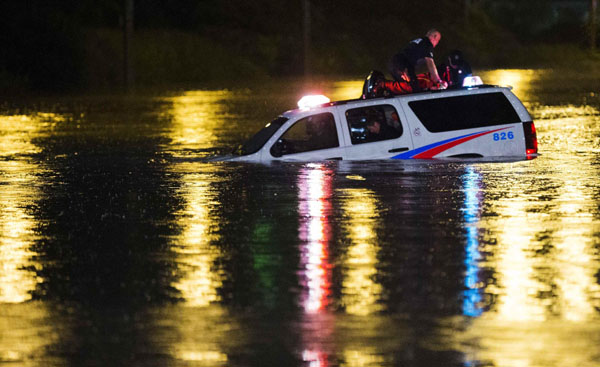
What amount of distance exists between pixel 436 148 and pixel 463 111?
60cm

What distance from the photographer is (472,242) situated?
11555mm

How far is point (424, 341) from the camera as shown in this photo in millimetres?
7703

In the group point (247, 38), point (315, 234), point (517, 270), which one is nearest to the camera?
point (517, 270)

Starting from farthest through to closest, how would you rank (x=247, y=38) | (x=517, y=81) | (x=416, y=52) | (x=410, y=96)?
1. (x=247, y=38)
2. (x=517, y=81)
3. (x=416, y=52)
4. (x=410, y=96)

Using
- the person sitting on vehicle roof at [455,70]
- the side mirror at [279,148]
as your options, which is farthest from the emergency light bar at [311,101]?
the person sitting on vehicle roof at [455,70]

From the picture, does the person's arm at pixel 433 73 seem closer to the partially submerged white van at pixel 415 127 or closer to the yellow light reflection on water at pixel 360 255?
the partially submerged white van at pixel 415 127

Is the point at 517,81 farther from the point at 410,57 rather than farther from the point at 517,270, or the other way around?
the point at 517,270

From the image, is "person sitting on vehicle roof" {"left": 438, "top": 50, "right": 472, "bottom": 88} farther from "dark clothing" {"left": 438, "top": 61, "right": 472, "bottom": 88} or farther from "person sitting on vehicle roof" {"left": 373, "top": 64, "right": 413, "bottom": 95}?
"person sitting on vehicle roof" {"left": 373, "top": 64, "right": 413, "bottom": 95}

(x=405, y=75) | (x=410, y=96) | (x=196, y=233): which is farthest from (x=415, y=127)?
(x=196, y=233)

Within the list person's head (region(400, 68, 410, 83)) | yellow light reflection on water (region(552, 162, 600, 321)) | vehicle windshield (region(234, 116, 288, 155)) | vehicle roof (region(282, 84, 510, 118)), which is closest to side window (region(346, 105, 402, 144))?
vehicle roof (region(282, 84, 510, 118))

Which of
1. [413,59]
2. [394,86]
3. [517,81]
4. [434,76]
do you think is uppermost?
[517,81]

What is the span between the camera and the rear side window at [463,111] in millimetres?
17922

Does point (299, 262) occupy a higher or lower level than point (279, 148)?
lower

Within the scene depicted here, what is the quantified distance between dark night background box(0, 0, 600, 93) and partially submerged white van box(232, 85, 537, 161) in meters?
31.5
